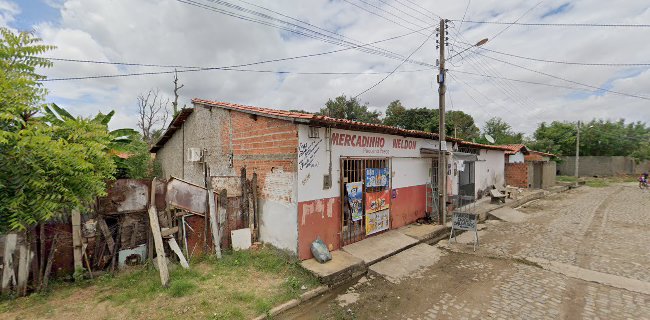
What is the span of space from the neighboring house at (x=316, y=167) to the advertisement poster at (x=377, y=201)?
0.03 meters

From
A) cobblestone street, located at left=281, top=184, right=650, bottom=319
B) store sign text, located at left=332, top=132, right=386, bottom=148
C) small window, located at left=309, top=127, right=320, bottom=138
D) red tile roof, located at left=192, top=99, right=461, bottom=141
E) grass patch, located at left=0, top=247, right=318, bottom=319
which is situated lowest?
cobblestone street, located at left=281, top=184, right=650, bottom=319

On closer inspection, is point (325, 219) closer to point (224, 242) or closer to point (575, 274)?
point (224, 242)

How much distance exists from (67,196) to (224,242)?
3.12 metres

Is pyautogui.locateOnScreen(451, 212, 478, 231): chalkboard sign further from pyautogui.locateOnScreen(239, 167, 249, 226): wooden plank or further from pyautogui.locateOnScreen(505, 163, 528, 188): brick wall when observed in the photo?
pyautogui.locateOnScreen(505, 163, 528, 188): brick wall

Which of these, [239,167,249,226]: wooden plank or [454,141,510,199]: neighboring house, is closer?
[239,167,249,226]: wooden plank

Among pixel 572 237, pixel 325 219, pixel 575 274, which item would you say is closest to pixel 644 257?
pixel 572 237

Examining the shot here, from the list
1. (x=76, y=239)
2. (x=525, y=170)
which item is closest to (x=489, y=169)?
(x=525, y=170)

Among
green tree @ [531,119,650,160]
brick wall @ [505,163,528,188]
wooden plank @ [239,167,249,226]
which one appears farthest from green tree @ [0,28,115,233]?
green tree @ [531,119,650,160]

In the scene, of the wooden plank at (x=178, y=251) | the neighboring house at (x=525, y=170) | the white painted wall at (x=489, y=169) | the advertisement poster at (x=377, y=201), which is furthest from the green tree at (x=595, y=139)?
the wooden plank at (x=178, y=251)

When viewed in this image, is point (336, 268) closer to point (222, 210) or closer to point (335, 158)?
point (335, 158)

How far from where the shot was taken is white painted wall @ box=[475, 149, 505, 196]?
15422 mm

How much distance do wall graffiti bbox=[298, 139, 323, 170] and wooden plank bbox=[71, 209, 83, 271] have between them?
4.30 m

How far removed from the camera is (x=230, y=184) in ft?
24.8

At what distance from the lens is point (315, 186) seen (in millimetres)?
6516
